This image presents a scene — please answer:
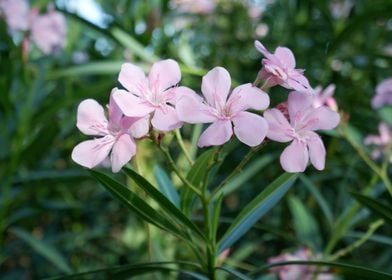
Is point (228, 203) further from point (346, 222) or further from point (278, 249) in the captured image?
point (346, 222)

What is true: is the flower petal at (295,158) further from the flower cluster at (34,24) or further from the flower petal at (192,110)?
the flower cluster at (34,24)

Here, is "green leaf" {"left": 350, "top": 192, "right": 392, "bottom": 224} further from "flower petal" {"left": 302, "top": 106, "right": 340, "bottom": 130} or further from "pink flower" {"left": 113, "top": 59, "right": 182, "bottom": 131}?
"pink flower" {"left": 113, "top": 59, "right": 182, "bottom": 131}

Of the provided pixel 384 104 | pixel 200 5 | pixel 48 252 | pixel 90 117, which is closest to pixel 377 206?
pixel 90 117

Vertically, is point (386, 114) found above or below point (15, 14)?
below

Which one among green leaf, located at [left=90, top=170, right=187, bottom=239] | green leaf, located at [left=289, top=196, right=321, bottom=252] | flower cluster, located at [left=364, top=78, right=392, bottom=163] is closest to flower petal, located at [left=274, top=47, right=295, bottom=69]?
green leaf, located at [left=90, top=170, right=187, bottom=239]

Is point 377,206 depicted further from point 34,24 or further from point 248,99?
point 34,24

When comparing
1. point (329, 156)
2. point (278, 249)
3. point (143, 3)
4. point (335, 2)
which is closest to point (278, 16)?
point (335, 2)

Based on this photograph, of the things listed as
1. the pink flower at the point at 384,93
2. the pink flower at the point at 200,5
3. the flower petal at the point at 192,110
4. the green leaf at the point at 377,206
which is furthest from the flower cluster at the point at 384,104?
the pink flower at the point at 200,5
